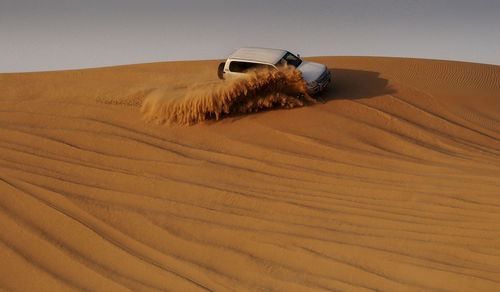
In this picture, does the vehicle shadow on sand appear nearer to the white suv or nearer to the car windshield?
the white suv

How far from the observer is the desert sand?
5.14m

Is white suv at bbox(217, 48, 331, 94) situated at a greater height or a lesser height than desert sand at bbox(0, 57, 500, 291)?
greater

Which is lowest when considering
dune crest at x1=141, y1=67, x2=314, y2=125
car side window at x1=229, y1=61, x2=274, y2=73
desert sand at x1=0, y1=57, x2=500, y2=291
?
desert sand at x1=0, y1=57, x2=500, y2=291

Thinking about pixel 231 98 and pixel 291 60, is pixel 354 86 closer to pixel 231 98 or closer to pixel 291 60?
pixel 291 60

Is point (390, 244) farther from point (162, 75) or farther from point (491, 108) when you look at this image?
point (162, 75)

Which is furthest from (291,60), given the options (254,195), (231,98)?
(254,195)

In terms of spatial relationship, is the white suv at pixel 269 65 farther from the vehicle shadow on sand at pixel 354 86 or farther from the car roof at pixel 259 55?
the vehicle shadow on sand at pixel 354 86

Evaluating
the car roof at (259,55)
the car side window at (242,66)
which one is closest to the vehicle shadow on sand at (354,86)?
the car roof at (259,55)

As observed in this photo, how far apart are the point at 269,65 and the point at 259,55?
0.54 meters

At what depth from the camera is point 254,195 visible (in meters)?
6.56

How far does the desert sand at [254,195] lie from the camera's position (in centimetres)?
514

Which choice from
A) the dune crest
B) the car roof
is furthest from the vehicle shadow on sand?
the car roof

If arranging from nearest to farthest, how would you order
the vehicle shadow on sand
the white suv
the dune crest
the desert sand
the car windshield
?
the desert sand → the dune crest → the white suv → the vehicle shadow on sand → the car windshield

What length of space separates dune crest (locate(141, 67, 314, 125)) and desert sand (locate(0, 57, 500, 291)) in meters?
0.23
